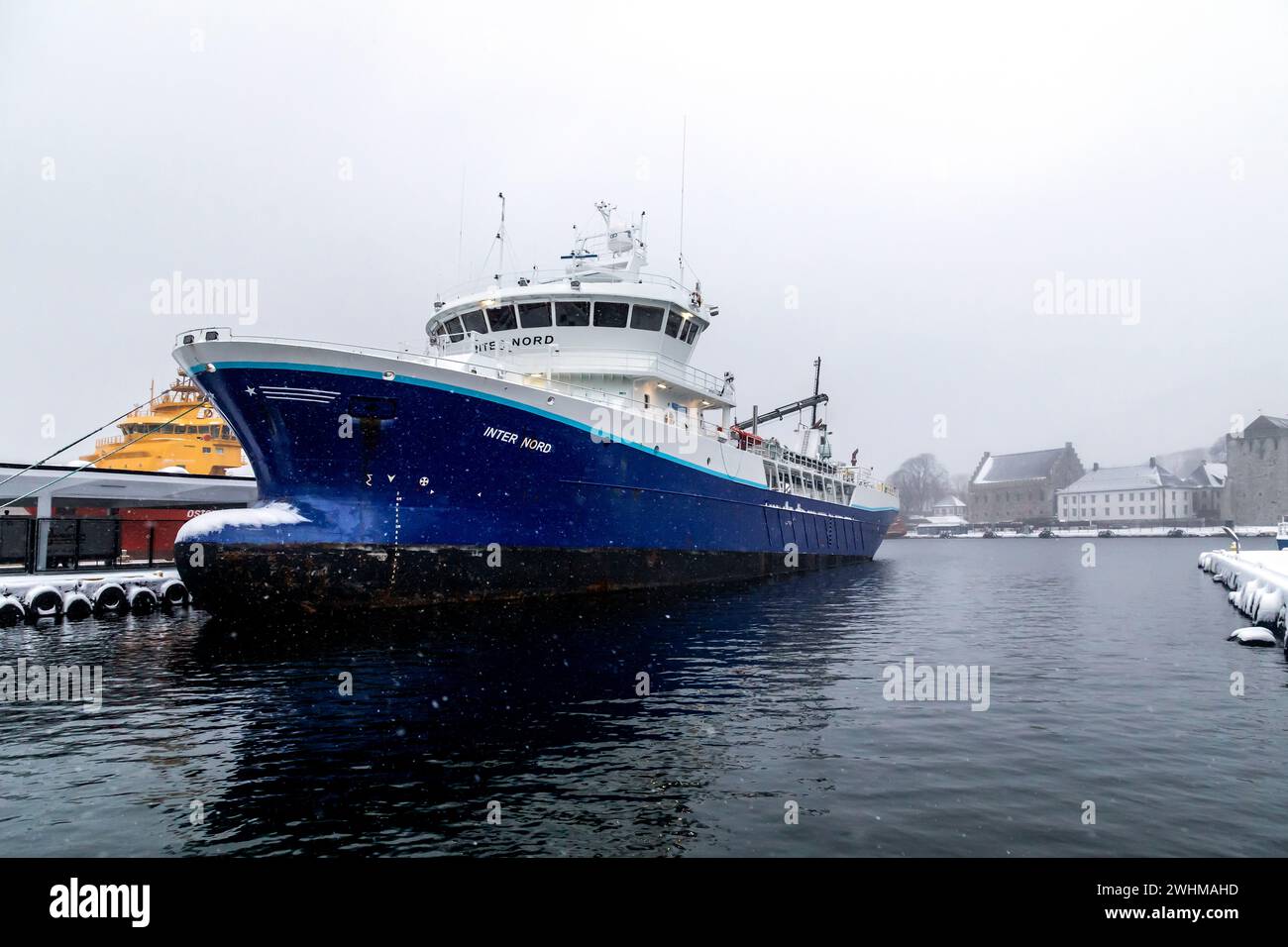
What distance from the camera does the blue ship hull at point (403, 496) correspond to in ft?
Result: 54.8

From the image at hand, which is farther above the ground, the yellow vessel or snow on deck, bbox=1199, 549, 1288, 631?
the yellow vessel

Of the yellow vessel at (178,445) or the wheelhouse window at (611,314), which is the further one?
the yellow vessel at (178,445)

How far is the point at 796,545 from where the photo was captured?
35.1 metres

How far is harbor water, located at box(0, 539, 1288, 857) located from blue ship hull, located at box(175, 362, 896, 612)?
1371 millimetres

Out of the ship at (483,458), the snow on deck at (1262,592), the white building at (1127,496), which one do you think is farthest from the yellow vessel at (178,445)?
the white building at (1127,496)

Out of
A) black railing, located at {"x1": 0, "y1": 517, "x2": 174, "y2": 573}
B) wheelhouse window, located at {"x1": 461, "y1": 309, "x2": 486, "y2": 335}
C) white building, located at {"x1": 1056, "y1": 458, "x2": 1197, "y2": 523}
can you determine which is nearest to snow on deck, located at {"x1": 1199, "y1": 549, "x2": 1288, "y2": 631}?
wheelhouse window, located at {"x1": 461, "y1": 309, "x2": 486, "y2": 335}

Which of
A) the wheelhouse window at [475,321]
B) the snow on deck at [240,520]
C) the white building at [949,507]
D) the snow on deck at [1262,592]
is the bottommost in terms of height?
the snow on deck at [1262,592]

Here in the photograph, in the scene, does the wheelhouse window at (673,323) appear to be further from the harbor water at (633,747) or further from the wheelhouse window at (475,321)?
the harbor water at (633,747)

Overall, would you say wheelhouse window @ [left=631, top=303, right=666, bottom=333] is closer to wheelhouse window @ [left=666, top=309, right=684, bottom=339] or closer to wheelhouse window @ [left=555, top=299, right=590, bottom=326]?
wheelhouse window @ [left=666, top=309, right=684, bottom=339]

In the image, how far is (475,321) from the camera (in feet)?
80.8


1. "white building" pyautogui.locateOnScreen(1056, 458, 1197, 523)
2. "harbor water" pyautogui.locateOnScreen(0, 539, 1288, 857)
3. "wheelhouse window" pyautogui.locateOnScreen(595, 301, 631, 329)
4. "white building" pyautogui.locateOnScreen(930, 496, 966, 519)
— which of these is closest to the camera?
"harbor water" pyautogui.locateOnScreen(0, 539, 1288, 857)

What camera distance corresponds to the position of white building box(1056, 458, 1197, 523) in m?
132

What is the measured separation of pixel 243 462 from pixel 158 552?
11.0 m

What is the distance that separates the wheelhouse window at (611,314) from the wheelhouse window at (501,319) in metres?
2.65
